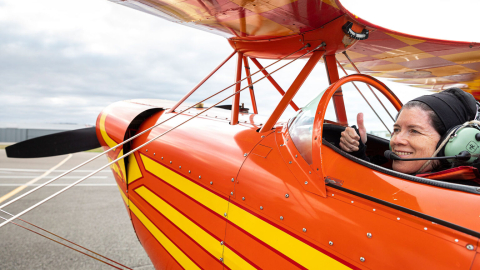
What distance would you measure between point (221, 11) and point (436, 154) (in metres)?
1.69

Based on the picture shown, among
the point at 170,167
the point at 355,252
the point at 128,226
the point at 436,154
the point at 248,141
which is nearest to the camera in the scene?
the point at 355,252

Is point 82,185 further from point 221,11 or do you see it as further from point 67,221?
point 221,11

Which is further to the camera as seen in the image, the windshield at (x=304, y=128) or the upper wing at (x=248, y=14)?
the upper wing at (x=248, y=14)

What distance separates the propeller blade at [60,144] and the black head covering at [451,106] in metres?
3.04

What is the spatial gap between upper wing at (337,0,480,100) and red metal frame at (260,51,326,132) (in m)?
0.39

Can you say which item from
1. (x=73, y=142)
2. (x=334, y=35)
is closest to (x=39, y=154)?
(x=73, y=142)

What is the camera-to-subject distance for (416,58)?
3158 mm

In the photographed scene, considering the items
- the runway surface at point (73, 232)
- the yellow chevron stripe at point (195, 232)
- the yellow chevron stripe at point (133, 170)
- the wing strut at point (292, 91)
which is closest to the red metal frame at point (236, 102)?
the wing strut at point (292, 91)

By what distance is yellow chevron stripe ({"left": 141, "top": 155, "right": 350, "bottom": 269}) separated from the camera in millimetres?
1062

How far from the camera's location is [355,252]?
3.18 feet

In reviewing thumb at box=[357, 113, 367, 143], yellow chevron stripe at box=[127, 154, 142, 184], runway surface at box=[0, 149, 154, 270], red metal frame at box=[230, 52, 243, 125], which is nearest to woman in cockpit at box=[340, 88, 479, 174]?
thumb at box=[357, 113, 367, 143]

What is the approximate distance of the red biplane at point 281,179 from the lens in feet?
3.08

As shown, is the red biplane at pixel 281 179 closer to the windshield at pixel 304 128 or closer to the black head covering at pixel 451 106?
the windshield at pixel 304 128

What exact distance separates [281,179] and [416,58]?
2789mm
